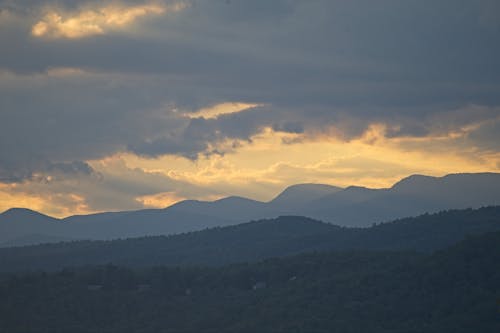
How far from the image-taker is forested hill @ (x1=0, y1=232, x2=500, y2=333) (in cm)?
11162

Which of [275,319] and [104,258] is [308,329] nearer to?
[275,319]

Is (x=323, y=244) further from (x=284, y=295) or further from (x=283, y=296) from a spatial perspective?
(x=283, y=296)

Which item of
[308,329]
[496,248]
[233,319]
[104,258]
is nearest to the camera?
[308,329]

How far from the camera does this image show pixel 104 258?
7712 inches

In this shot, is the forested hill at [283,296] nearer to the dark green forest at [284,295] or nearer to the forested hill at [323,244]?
the dark green forest at [284,295]

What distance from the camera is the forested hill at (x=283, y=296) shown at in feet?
366

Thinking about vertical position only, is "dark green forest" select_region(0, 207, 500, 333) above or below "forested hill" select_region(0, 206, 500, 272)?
below

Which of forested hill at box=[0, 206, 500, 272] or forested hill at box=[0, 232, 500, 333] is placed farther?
forested hill at box=[0, 206, 500, 272]

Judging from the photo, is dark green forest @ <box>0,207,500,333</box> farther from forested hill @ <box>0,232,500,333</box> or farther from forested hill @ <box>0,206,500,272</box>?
forested hill @ <box>0,206,500,272</box>

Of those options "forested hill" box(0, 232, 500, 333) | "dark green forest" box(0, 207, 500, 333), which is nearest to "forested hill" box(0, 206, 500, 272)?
"dark green forest" box(0, 207, 500, 333)

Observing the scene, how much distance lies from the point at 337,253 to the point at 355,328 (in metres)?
33.7

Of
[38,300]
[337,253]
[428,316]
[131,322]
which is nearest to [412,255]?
[337,253]

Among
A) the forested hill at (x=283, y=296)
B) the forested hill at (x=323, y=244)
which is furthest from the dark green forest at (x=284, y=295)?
the forested hill at (x=323, y=244)

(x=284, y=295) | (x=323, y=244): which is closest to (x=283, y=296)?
(x=284, y=295)
